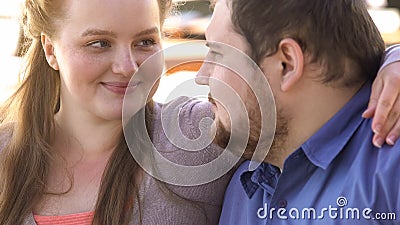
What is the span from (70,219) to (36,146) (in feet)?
0.87

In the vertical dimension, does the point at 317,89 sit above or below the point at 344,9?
below

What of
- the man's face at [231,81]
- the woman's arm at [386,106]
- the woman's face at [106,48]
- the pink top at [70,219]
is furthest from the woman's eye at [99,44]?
the woman's arm at [386,106]

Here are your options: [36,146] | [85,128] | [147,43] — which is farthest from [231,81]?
[36,146]

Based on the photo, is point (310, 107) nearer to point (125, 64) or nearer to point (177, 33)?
point (125, 64)

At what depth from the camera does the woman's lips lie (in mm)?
1901

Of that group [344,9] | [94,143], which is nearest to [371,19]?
[344,9]

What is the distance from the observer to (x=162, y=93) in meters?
2.46

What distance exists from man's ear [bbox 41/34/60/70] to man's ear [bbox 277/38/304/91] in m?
0.71

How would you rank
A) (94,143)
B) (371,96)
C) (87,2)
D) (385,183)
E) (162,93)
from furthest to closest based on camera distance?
(162,93)
(94,143)
(87,2)
(371,96)
(385,183)

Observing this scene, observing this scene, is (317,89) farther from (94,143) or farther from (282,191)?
(94,143)

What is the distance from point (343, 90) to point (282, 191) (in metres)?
0.26

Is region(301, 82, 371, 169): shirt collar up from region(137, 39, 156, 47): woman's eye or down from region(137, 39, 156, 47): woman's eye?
down

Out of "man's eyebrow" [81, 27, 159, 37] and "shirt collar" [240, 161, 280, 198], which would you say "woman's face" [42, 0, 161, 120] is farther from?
"shirt collar" [240, 161, 280, 198]

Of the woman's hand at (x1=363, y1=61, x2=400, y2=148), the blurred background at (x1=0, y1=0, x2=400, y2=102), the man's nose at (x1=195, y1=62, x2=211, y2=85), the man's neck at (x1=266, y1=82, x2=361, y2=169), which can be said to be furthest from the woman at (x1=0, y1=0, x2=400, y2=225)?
the woman's hand at (x1=363, y1=61, x2=400, y2=148)
